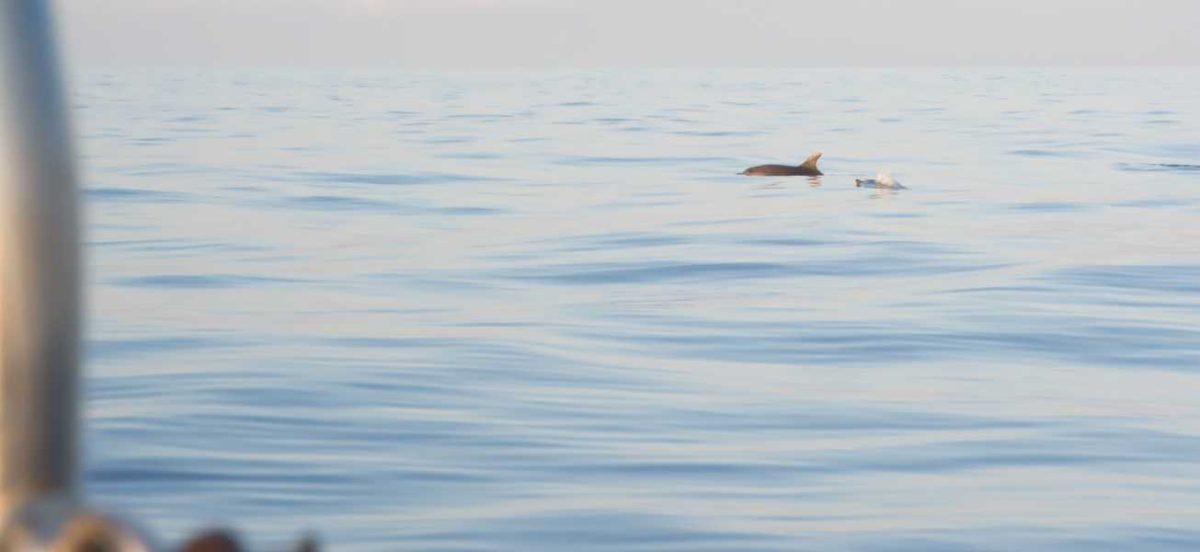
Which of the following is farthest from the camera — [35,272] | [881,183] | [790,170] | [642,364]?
[790,170]

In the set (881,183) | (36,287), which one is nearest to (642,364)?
(36,287)

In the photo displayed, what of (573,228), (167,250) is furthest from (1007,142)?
(167,250)

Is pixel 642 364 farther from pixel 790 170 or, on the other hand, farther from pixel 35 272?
pixel 790 170

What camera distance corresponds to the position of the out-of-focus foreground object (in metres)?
1.00

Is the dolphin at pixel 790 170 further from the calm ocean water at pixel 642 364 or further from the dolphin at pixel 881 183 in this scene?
the calm ocean water at pixel 642 364

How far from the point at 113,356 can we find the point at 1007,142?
133ft

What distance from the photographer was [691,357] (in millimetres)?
10805

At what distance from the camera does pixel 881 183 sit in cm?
2938

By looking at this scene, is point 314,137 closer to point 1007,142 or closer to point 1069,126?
point 1007,142

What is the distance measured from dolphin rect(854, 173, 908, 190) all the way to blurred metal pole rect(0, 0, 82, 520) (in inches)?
1124

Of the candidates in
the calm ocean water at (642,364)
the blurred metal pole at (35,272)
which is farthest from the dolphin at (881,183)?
the blurred metal pole at (35,272)

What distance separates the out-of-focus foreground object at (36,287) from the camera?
1.00 metres

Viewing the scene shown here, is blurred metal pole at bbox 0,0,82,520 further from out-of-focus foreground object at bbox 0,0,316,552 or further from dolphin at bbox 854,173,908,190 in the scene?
dolphin at bbox 854,173,908,190

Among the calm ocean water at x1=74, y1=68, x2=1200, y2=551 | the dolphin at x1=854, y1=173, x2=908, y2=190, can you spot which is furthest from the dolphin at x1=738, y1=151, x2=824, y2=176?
the calm ocean water at x1=74, y1=68, x2=1200, y2=551
